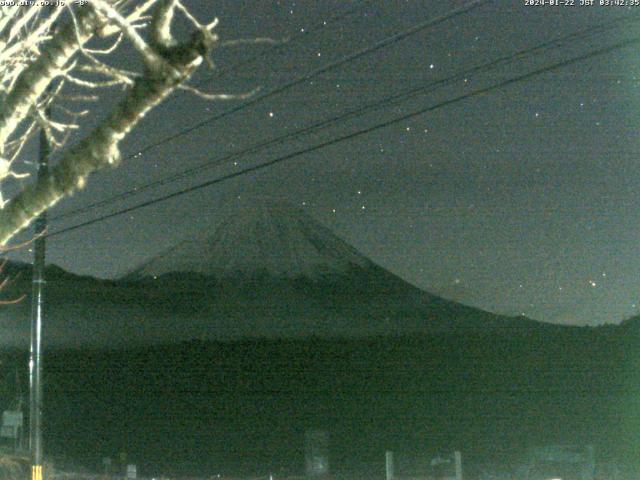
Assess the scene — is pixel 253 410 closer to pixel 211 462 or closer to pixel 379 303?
pixel 211 462

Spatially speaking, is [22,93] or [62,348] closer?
[22,93]

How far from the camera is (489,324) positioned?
259 feet

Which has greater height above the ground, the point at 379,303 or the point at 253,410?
the point at 379,303

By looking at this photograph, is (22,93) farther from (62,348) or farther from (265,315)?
(265,315)

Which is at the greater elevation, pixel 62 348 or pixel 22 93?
pixel 62 348

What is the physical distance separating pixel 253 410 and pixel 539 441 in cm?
2085

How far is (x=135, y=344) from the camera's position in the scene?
2990 inches

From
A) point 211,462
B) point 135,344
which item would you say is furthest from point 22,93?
point 135,344

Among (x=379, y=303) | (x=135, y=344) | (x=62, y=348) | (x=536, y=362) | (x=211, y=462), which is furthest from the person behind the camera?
(x=379, y=303)

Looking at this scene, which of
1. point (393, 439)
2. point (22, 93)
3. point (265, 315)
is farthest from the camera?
point (265, 315)

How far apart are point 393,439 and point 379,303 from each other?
5787 centimetres

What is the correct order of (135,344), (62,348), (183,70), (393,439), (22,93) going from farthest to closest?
(135,344) → (62,348) → (393,439) → (22,93) → (183,70)

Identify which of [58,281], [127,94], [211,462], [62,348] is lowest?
[211,462]

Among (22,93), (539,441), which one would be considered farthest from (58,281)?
(22,93)
